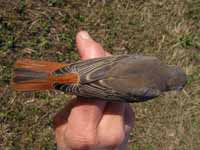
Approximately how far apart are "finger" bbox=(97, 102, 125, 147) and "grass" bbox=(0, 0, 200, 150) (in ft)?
6.84

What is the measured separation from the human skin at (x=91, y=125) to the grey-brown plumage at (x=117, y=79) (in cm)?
16

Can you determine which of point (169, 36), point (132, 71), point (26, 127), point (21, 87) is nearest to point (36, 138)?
point (26, 127)

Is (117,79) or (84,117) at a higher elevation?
(117,79)

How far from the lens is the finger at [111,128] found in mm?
3453

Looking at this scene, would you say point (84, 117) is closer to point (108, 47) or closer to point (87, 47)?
point (87, 47)

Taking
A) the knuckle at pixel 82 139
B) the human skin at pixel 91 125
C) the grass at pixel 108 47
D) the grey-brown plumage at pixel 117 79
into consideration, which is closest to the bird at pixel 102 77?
the grey-brown plumage at pixel 117 79

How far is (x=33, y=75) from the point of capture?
4.11 metres

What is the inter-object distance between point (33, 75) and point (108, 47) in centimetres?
220

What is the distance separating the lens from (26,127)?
5.43 meters

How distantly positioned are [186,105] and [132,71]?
2760 mm

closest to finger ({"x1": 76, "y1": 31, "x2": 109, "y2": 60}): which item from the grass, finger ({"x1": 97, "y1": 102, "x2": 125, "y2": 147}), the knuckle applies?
finger ({"x1": 97, "y1": 102, "x2": 125, "y2": 147})

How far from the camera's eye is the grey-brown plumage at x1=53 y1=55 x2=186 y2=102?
387 cm

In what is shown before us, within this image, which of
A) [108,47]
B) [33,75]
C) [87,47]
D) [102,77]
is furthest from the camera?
[108,47]

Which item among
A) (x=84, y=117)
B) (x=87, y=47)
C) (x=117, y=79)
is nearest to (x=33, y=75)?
(x=87, y=47)
